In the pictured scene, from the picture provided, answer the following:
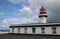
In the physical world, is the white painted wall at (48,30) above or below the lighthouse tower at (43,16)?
below

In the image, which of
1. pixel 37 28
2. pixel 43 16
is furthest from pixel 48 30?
pixel 43 16

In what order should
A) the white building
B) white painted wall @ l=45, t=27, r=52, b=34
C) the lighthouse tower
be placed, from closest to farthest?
the white building, white painted wall @ l=45, t=27, r=52, b=34, the lighthouse tower

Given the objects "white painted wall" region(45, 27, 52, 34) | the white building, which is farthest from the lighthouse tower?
"white painted wall" region(45, 27, 52, 34)

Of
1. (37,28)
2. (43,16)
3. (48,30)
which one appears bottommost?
(48,30)

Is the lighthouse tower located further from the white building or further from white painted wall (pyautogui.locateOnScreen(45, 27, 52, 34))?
white painted wall (pyautogui.locateOnScreen(45, 27, 52, 34))

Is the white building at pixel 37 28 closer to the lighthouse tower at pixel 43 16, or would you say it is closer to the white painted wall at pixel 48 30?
the white painted wall at pixel 48 30

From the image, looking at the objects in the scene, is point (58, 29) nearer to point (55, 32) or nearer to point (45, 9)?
point (55, 32)

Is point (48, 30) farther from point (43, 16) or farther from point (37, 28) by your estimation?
point (43, 16)

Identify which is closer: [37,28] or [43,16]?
[37,28]

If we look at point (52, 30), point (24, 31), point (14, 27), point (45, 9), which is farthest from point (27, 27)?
point (45, 9)

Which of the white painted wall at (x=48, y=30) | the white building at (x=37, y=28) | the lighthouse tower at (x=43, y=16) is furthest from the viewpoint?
the lighthouse tower at (x=43, y=16)

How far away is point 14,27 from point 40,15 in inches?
192

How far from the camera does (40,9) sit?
27312 mm

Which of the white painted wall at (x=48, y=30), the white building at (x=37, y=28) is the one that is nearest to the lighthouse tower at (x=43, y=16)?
the white building at (x=37, y=28)
